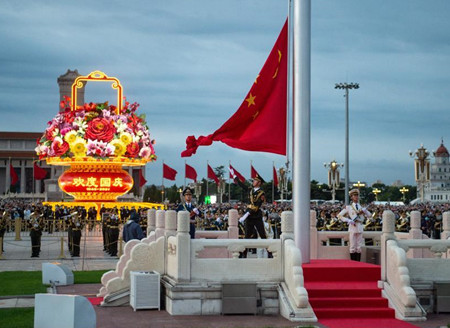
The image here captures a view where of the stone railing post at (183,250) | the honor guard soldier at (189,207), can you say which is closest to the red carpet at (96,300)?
the honor guard soldier at (189,207)

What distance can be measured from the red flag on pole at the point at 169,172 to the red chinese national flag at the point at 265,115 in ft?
112

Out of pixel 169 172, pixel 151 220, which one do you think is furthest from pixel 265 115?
pixel 169 172

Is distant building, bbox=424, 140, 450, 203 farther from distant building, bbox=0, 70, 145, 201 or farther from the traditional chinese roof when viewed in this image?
distant building, bbox=0, 70, 145, 201

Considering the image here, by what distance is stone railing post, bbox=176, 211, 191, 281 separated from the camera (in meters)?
12.0

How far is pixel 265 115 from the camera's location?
12.8m

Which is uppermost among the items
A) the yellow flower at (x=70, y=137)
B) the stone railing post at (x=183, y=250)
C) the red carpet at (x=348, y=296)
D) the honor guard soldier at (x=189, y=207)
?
the yellow flower at (x=70, y=137)

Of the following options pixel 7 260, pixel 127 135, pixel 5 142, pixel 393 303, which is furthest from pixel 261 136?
pixel 5 142

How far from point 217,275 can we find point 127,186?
32581 mm

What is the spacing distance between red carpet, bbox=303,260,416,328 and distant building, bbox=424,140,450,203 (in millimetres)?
153181

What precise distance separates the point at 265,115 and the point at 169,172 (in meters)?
35.5

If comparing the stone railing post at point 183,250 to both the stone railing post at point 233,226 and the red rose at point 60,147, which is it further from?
the red rose at point 60,147

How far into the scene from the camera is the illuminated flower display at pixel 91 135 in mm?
41531

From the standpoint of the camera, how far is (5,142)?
119 m

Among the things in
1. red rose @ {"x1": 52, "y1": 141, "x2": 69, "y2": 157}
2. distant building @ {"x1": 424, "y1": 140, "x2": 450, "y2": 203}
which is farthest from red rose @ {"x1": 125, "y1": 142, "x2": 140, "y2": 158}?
distant building @ {"x1": 424, "y1": 140, "x2": 450, "y2": 203}
